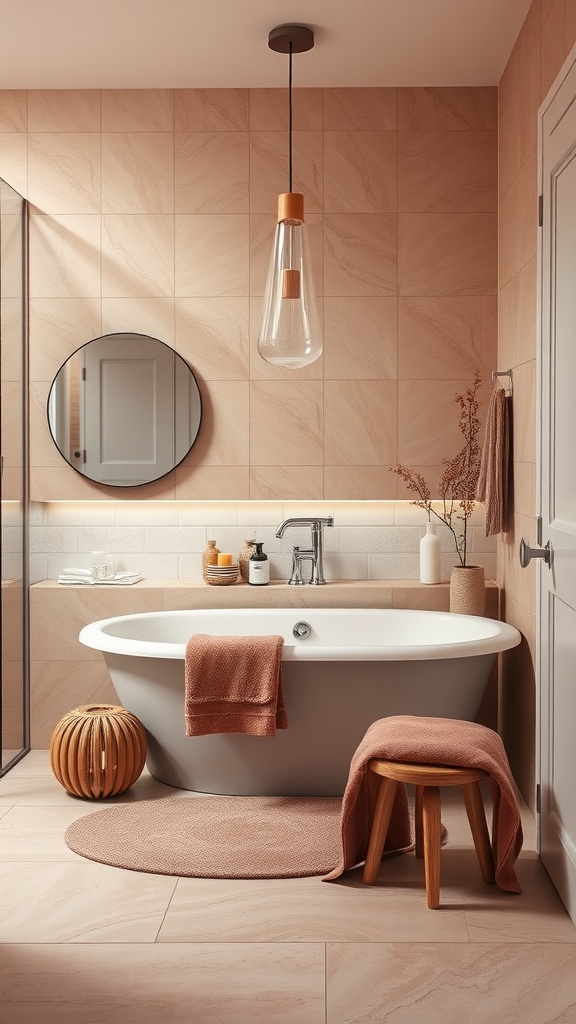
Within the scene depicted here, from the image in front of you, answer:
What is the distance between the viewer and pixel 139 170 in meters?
4.31

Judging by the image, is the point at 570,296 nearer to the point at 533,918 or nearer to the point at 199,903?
the point at 533,918

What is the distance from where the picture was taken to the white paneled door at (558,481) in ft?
8.66

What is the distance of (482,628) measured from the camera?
3.84 m

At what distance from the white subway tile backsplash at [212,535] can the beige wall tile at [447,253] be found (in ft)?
3.29

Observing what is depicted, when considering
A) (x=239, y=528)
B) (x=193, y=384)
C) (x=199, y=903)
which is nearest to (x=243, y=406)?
(x=193, y=384)

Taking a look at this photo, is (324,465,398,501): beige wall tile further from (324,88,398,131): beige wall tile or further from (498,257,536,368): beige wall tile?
(324,88,398,131): beige wall tile

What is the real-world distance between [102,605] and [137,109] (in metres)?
2.23

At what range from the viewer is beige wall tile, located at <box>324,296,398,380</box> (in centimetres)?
431

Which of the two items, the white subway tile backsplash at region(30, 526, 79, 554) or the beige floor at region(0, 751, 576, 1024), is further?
the white subway tile backsplash at region(30, 526, 79, 554)

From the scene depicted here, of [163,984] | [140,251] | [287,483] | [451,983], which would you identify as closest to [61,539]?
[287,483]

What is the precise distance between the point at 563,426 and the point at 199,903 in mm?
1735

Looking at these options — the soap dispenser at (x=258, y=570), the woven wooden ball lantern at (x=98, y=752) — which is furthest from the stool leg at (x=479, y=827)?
the soap dispenser at (x=258, y=570)

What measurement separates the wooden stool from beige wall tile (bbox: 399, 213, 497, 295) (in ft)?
7.60

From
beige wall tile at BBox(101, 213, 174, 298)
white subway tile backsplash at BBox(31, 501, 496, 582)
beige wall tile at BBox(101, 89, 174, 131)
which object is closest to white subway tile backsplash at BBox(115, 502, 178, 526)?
white subway tile backsplash at BBox(31, 501, 496, 582)
